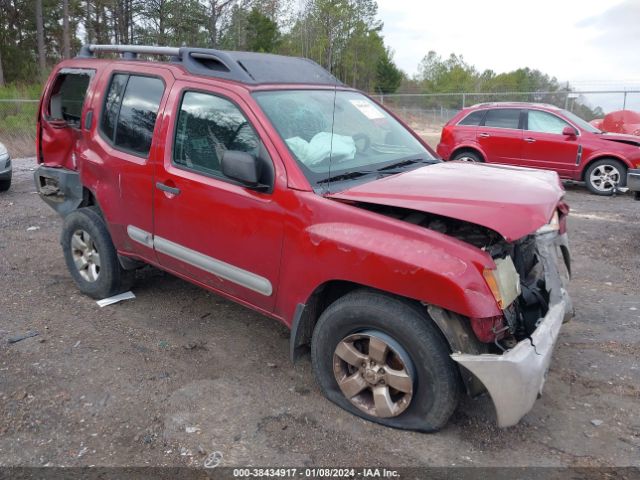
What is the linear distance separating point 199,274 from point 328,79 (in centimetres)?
183

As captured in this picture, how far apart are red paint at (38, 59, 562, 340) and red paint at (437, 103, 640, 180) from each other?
7215mm

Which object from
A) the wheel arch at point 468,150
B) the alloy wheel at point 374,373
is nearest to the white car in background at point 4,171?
the alloy wheel at point 374,373

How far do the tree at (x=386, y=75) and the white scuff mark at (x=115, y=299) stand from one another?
46.9m

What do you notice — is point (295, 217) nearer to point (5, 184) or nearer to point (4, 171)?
point (4, 171)

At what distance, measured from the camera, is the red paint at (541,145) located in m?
9.91

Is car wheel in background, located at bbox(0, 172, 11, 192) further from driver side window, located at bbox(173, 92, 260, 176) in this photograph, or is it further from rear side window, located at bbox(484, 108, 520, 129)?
rear side window, located at bbox(484, 108, 520, 129)

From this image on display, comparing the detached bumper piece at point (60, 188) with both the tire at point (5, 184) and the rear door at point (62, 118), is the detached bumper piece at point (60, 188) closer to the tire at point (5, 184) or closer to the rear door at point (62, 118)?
the rear door at point (62, 118)

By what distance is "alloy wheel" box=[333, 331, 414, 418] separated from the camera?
9.41 ft

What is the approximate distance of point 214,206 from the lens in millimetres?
3490

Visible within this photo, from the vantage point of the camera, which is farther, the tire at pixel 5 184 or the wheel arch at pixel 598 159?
the wheel arch at pixel 598 159

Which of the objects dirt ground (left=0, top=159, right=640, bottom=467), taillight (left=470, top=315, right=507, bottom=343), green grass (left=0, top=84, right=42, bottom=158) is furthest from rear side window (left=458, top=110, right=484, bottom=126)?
green grass (left=0, top=84, right=42, bottom=158)

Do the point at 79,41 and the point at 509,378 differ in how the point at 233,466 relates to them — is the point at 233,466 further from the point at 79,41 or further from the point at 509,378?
the point at 79,41

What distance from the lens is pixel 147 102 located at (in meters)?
4.05

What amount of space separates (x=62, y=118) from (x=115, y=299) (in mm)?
1827
